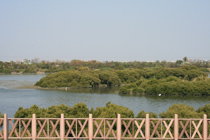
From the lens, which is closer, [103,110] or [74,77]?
[103,110]

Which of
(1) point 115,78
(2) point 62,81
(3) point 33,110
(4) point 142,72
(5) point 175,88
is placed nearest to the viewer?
(3) point 33,110

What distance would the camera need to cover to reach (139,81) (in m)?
42.1

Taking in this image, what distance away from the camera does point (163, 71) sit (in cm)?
5497

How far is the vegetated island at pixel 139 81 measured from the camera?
36906mm

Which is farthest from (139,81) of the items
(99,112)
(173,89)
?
(99,112)

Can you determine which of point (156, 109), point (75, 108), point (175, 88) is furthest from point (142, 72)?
point (75, 108)

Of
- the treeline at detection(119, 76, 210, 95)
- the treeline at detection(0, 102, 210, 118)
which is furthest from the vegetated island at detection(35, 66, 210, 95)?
the treeline at detection(0, 102, 210, 118)

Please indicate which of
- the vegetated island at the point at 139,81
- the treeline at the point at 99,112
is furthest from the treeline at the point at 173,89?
the treeline at the point at 99,112

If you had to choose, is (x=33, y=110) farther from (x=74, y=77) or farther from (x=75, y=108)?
(x=74, y=77)

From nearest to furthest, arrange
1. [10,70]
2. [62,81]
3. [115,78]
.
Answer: [62,81], [115,78], [10,70]

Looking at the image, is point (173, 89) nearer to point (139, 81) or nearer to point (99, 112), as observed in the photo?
point (139, 81)

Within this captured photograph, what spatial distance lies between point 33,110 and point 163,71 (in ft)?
139

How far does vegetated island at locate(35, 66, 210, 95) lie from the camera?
36.9 metres

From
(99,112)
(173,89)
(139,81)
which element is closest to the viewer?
(99,112)
